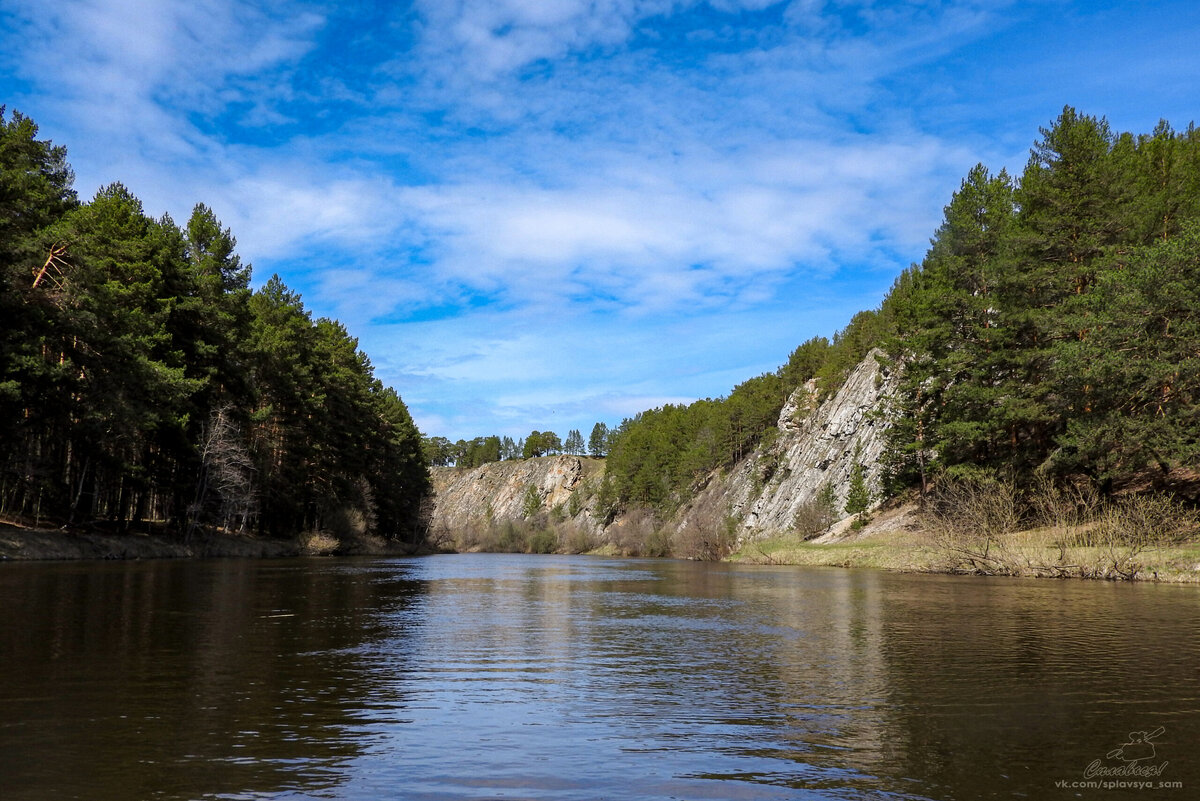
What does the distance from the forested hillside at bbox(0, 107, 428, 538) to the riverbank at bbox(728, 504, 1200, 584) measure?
4269cm

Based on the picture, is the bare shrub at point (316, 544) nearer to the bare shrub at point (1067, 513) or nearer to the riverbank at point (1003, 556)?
the riverbank at point (1003, 556)

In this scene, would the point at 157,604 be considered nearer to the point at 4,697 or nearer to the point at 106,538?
the point at 4,697

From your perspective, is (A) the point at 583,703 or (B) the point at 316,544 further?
(B) the point at 316,544

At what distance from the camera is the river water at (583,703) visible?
719 centimetres

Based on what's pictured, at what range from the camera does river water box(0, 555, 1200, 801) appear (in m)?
7.19

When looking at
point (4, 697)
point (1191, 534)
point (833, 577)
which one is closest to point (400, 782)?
point (4, 697)

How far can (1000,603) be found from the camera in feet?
81.3

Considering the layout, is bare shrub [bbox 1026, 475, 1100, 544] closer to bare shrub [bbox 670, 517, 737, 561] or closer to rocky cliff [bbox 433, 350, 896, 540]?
rocky cliff [bbox 433, 350, 896, 540]

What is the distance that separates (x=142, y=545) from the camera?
4753cm

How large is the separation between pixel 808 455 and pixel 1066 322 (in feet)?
200

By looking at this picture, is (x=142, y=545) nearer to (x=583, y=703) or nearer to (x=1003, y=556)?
(x=583, y=703)

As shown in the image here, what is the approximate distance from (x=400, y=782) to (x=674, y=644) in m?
10.1

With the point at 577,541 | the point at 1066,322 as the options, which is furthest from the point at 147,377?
the point at 577,541
